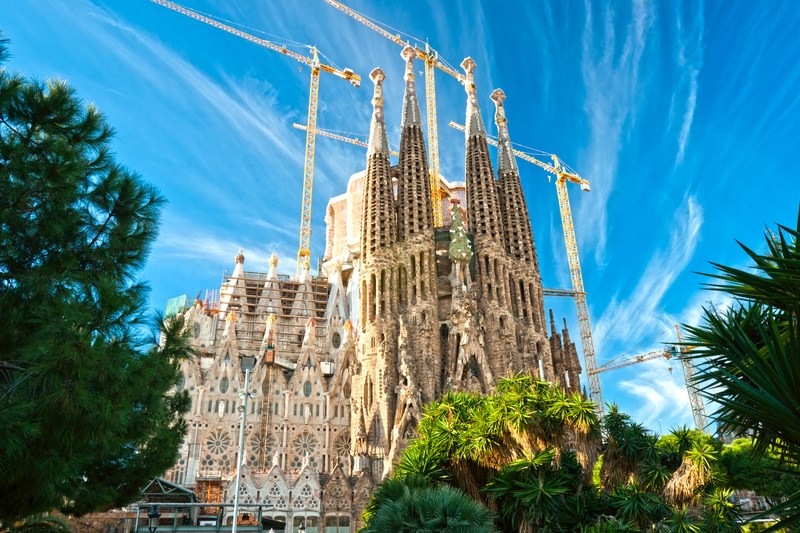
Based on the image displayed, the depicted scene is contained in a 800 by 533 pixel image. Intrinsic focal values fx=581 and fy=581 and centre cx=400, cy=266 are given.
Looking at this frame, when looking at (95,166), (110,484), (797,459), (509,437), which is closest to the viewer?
(797,459)

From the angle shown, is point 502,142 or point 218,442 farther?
point 502,142

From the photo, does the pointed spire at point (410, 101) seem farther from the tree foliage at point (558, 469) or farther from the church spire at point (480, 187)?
the tree foliage at point (558, 469)

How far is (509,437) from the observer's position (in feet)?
63.4

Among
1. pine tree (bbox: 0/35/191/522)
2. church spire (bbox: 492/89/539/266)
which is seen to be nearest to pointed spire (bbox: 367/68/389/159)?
church spire (bbox: 492/89/539/266)

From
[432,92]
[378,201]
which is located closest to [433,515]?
[378,201]

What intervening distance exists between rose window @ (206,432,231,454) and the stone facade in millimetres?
67

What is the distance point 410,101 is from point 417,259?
50.5ft

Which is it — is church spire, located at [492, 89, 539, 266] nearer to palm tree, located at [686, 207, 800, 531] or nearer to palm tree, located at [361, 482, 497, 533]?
palm tree, located at [361, 482, 497, 533]

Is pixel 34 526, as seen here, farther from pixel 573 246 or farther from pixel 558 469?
pixel 573 246

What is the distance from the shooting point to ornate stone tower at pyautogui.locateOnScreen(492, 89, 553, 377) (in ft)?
139

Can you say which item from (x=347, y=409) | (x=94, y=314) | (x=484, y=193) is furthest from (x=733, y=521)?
(x=484, y=193)

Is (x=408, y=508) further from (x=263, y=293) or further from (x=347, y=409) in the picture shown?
(x=263, y=293)

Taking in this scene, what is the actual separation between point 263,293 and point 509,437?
136 ft

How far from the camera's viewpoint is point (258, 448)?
39500 millimetres
